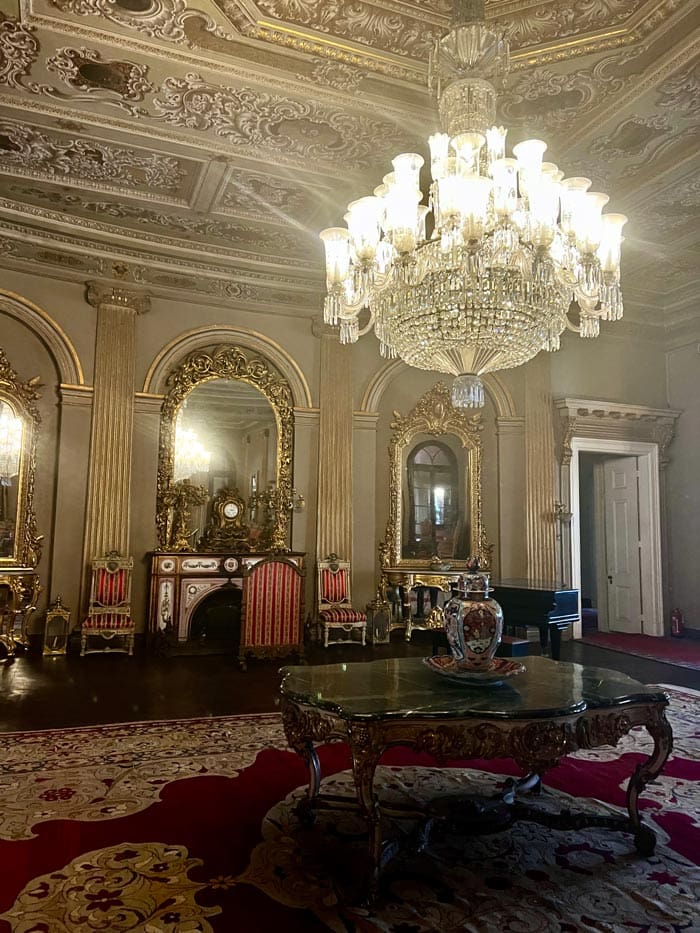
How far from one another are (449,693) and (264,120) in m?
4.58

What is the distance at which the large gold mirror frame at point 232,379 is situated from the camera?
7.28 m

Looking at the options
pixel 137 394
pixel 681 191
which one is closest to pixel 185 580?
pixel 137 394

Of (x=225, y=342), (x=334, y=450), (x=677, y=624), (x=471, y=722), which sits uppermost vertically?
(x=225, y=342)

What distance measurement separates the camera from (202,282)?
7477mm

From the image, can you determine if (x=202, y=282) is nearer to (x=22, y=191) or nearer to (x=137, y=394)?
(x=137, y=394)

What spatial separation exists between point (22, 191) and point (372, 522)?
5.00 meters

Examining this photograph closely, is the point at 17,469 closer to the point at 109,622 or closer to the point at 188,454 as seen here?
the point at 188,454

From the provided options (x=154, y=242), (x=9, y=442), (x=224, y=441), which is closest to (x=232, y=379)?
(x=224, y=441)

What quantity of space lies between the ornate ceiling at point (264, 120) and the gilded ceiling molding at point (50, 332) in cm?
39

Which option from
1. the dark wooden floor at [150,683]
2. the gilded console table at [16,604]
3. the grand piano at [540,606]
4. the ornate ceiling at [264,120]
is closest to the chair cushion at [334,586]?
the dark wooden floor at [150,683]

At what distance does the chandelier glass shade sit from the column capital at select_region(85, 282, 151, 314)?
57.1 inches

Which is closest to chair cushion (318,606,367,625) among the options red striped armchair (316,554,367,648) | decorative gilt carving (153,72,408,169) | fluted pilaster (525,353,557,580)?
red striped armchair (316,554,367,648)

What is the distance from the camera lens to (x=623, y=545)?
29.7ft

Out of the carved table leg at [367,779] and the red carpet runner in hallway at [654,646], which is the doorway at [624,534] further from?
the carved table leg at [367,779]
